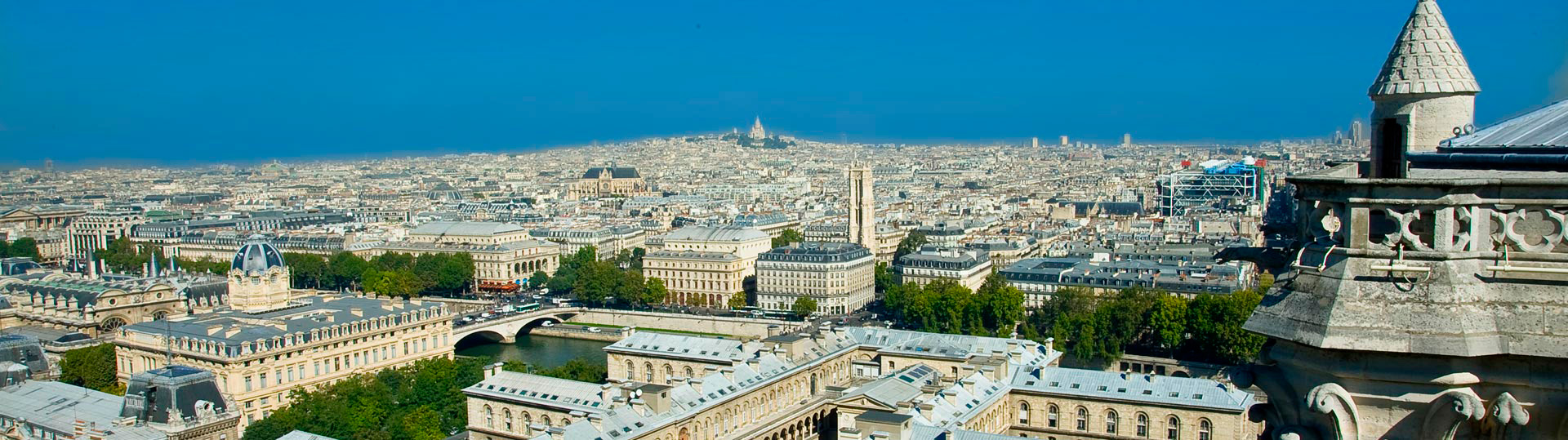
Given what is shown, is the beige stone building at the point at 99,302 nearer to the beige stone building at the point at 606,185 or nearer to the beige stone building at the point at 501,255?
the beige stone building at the point at 501,255

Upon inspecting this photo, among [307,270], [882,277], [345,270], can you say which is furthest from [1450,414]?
[307,270]

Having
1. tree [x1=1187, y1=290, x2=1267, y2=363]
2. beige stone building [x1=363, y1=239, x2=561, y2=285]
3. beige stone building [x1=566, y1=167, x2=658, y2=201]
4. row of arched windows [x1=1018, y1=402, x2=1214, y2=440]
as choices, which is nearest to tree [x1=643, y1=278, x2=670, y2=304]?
beige stone building [x1=363, y1=239, x2=561, y2=285]

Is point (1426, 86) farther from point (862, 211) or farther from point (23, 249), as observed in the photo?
point (23, 249)

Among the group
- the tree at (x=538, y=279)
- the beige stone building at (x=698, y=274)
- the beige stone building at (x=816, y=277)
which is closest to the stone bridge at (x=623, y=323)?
the beige stone building at (x=816, y=277)

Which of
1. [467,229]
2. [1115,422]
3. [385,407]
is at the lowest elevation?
[385,407]

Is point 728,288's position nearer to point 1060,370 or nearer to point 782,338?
point 782,338
